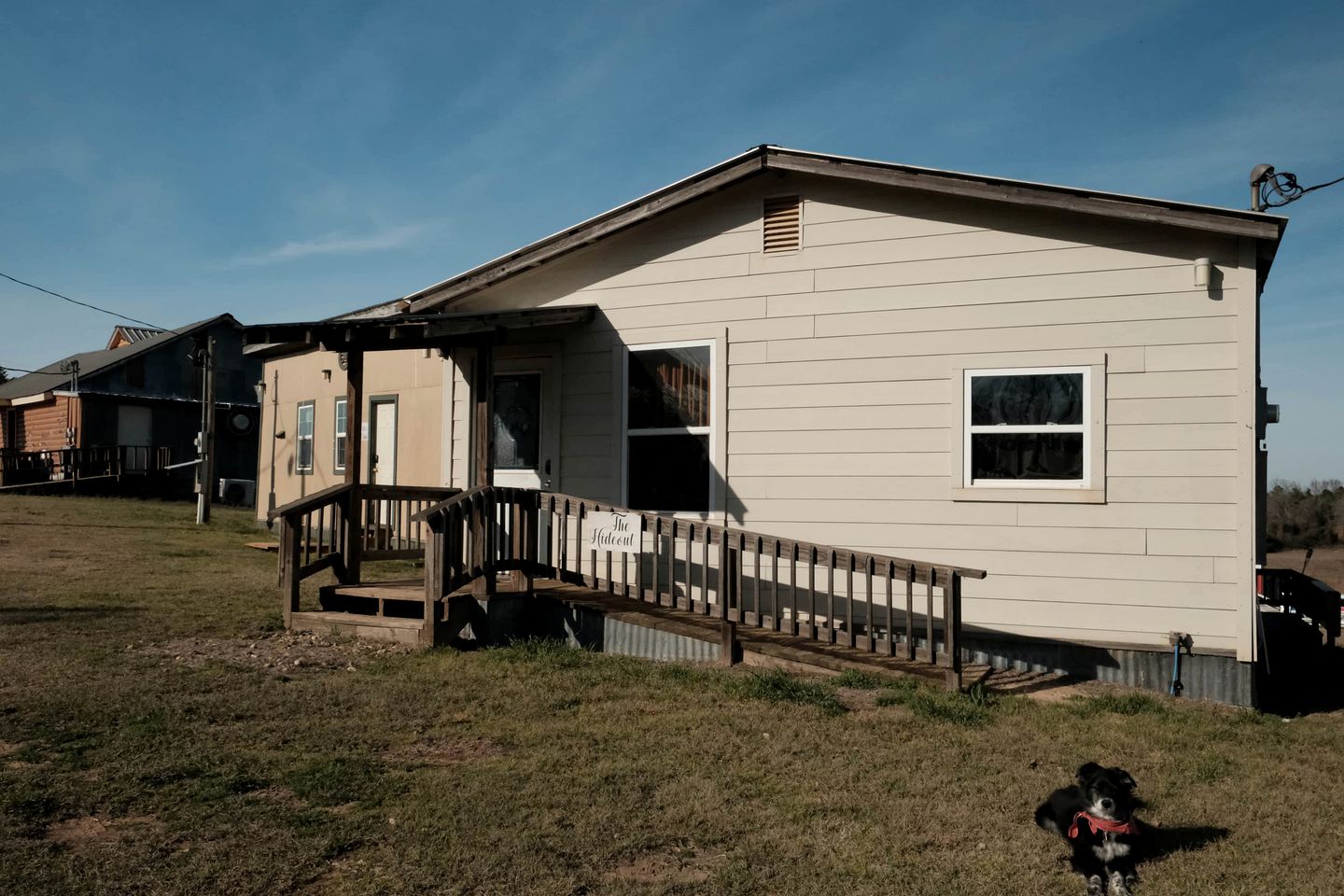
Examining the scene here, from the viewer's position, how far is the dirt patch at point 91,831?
404 cm

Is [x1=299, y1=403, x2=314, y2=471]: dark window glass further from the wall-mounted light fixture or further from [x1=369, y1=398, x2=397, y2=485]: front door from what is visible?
the wall-mounted light fixture

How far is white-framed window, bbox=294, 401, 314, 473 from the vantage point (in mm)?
17719

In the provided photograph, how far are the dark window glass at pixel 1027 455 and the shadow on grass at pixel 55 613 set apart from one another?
761 cm

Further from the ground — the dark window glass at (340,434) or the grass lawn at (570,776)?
the dark window glass at (340,434)

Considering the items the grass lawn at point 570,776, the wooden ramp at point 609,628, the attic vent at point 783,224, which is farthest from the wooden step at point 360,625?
the attic vent at point 783,224

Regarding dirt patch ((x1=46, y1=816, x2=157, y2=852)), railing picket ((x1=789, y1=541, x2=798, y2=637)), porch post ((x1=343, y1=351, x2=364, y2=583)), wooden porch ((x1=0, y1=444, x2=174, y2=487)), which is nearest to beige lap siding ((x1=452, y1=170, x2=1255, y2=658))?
railing picket ((x1=789, y1=541, x2=798, y2=637))

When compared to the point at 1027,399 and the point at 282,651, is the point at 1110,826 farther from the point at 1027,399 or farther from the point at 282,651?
the point at 282,651

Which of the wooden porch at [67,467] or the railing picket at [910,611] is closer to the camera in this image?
the railing picket at [910,611]

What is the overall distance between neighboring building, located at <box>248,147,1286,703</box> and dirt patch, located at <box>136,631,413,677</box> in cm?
233

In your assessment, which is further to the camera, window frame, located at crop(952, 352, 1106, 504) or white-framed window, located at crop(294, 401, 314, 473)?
white-framed window, located at crop(294, 401, 314, 473)

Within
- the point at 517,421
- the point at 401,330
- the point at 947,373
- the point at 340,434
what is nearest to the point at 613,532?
the point at 517,421

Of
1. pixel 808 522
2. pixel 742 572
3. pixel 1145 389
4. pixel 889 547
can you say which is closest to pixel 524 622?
pixel 742 572

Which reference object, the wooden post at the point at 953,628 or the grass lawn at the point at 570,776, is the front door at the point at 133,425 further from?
the wooden post at the point at 953,628

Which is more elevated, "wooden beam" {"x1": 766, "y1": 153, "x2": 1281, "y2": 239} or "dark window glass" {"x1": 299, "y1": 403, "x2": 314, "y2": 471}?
"wooden beam" {"x1": 766, "y1": 153, "x2": 1281, "y2": 239}
